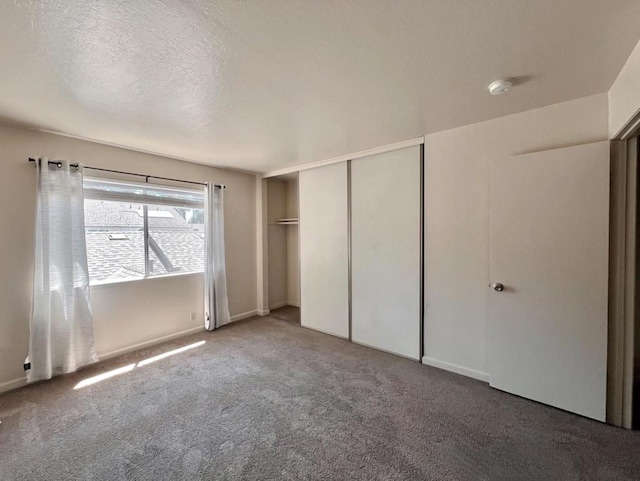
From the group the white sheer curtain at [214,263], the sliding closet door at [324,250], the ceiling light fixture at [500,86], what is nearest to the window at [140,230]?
the white sheer curtain at [214,263]

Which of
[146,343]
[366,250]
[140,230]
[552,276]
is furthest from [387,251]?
[146,343]

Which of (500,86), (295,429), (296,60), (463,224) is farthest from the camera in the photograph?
(463,224)

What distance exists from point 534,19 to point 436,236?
186 centimetres

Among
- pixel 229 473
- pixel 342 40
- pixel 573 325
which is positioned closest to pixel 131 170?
pixel 342 40

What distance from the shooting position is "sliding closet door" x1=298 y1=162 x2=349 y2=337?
3.67 meters

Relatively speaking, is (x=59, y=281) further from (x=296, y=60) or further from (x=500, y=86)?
(x=500, y=86)

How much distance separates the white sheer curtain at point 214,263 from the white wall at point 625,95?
4156mm

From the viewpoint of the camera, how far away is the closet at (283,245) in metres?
5.05

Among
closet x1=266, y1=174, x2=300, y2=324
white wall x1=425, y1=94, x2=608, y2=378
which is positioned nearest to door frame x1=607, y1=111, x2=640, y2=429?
white wall x1=425, y1=94, x2=608, y2=378

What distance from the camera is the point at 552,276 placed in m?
2.13

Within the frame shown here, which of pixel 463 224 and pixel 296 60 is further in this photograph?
pixel 463 224

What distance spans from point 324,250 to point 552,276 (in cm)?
251

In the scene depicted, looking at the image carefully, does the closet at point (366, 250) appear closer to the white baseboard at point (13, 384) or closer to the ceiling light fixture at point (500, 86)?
the ceiling light fixture at point (500, 86)

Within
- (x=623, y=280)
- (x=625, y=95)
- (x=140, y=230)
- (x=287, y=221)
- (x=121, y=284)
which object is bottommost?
(x=121, y=284)
